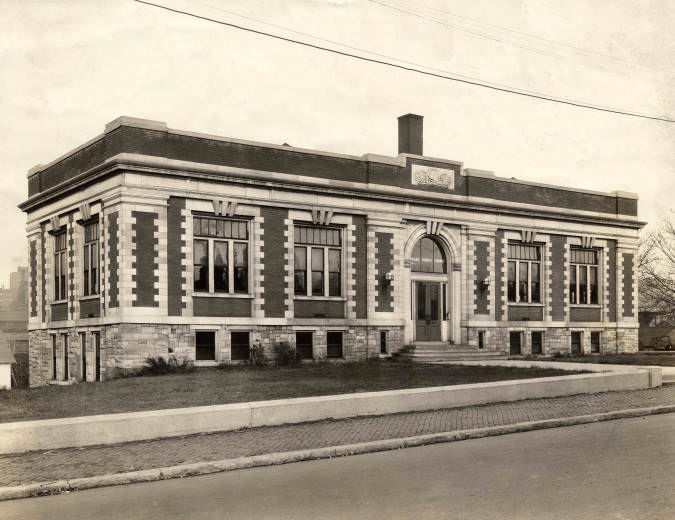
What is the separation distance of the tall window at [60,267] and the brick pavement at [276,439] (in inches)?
711

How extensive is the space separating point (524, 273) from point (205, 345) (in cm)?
1547

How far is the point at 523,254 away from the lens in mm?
33562

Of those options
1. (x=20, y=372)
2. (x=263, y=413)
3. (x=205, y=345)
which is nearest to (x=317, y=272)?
(x=205, y=345)

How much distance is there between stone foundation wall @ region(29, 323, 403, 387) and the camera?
2338 centimetres

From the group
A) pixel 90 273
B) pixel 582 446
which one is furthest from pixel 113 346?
pixel 582 446

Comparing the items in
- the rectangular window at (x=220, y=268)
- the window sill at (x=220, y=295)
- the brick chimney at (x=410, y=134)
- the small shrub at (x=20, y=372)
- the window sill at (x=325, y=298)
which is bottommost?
the small shrub at (x=20, y=372)

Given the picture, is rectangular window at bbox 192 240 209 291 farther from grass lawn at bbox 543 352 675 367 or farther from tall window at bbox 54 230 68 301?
grass lawn at bbox 543 352 675 367

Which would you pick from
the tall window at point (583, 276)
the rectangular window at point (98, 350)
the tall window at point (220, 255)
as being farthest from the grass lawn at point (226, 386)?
the tall window at point (583, 276)

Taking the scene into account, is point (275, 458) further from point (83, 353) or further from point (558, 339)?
point (558, 339)

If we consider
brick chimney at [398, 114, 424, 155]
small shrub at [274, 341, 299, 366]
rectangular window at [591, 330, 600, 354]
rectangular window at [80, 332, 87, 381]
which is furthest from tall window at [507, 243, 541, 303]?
rectangular window at [80, 332, 87, 381]

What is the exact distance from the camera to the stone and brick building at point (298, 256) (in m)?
24.0

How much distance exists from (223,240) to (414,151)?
10060mm

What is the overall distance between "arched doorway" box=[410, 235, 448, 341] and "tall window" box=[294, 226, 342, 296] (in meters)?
3.60

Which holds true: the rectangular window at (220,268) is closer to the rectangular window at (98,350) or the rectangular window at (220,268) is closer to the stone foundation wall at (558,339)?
the rectangular window at (98,350)
